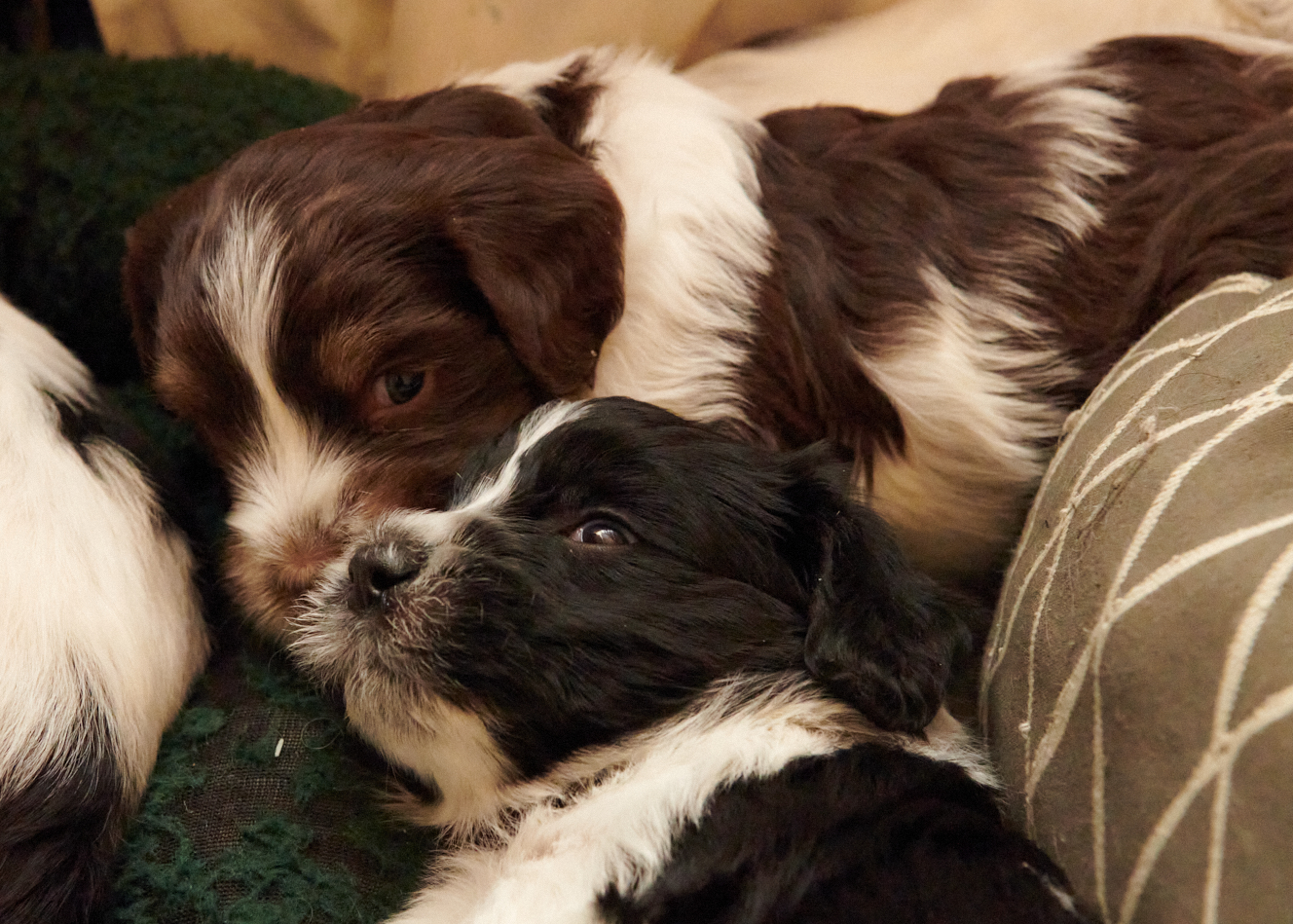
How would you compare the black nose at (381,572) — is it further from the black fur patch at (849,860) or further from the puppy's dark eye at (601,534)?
the black fur patch at (849,860)

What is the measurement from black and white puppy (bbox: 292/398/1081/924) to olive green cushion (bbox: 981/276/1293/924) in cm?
10

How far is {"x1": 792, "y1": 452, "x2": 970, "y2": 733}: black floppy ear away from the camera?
4.76 feet

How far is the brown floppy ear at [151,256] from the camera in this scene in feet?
6.39

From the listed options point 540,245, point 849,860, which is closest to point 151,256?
point 540,245

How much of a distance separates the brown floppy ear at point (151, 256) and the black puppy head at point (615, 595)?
75cm

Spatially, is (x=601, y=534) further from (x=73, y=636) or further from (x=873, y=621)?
(x=73, y=636)

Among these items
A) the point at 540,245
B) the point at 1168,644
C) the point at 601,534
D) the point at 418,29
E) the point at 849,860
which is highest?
the point at 418,29

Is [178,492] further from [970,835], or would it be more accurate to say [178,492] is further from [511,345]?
[970,835]

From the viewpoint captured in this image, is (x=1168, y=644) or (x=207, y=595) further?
(x=207, y=595)

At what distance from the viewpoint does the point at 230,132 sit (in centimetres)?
246

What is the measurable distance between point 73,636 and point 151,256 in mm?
761

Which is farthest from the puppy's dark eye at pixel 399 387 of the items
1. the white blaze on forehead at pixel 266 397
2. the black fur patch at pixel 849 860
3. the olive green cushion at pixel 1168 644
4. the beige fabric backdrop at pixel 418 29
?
the beige fabric backdrop at pixel 418 29

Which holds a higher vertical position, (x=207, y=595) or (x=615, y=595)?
(x=615, y=595)

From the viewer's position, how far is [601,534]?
156cm
